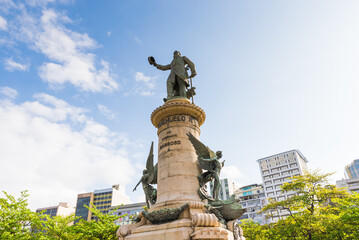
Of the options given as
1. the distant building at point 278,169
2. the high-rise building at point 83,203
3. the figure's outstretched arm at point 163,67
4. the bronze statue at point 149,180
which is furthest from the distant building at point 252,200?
the bronze statue at point 149,180

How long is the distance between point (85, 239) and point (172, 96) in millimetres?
13723

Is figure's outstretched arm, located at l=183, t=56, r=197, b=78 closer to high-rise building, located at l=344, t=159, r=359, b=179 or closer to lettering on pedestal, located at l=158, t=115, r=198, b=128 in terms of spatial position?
lettering on pedestal, located at l=158, t=115, r=198, b=128

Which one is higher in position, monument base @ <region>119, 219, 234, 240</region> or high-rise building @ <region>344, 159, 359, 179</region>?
high-rise building @ <region>344, 159, 359, 179</region>

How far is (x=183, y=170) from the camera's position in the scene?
9.96 m

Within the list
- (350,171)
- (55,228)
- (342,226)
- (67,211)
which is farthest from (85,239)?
(350,171)

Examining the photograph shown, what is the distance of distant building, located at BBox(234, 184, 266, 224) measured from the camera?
84.8 m

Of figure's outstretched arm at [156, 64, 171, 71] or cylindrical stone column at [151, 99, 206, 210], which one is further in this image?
figure's outstretched arm at [156, 64, 171, 71]

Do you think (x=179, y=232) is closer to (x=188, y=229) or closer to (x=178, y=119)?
(x=188, y=229)

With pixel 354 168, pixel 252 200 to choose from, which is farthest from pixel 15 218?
pixel 354 168

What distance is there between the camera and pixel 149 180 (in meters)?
11.6

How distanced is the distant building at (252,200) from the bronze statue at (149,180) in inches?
3038

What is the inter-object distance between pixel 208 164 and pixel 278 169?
304 feet

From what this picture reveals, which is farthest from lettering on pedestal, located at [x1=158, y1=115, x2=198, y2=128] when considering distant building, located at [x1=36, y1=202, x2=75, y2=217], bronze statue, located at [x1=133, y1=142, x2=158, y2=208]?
distant building, located at [x1=36, y1=202, x2=75, y2=217]

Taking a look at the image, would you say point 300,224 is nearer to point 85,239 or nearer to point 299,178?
point 299,178
